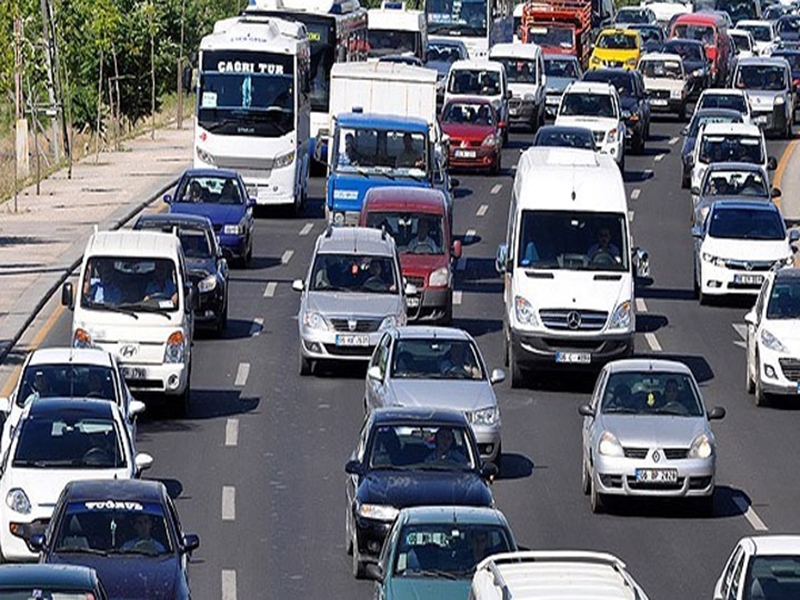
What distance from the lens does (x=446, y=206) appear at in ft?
136

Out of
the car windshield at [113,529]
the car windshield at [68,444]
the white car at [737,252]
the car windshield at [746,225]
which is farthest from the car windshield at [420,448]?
the car windshield at [746,225]

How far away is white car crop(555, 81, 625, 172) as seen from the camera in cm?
6059

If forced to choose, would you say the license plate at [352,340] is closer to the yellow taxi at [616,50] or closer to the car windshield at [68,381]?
the car windshield at [68,381]

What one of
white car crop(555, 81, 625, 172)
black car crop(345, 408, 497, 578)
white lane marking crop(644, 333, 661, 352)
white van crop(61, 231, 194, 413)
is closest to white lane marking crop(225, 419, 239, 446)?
white van crop(61, 231, 194, 413)

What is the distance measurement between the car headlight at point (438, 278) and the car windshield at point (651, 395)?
10662mm

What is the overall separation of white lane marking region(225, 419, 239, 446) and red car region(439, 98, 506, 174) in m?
28.3

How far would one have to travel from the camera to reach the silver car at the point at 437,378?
28641 millimetres

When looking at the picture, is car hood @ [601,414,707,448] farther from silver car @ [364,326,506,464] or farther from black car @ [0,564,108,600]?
black car @ [0,564,108,600]

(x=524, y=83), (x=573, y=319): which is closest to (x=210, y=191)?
(x=573, y=319)

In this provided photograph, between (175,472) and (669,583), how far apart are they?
7452 millimetres

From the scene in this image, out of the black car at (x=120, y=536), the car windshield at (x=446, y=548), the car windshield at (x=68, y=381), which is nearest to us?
the car windshield at (x=446, y=548)

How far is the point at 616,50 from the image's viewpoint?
83062 mm

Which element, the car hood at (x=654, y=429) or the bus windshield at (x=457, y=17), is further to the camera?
the bus windshield at (x=457, y=17)

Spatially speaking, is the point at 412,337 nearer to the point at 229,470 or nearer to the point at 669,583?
the point at 229,470
